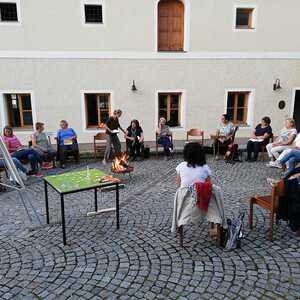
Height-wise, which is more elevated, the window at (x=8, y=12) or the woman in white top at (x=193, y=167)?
the window at (x=8, y=12)

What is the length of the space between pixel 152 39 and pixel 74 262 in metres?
9.98

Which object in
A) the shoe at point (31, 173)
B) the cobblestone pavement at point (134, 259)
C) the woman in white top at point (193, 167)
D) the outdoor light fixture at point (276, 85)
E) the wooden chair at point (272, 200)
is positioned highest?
the outdoor light fixture at point (276, 85)

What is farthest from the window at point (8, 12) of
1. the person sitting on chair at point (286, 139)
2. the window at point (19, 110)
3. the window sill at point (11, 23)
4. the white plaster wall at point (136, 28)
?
the person sitting on chair at point (286, 139)

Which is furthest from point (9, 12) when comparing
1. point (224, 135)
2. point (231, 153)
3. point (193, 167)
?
point (193, 167)

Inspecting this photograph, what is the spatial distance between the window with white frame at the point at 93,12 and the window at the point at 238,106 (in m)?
5.99

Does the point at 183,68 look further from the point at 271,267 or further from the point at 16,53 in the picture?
the point at 271,267

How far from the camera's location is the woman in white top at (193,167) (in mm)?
4789

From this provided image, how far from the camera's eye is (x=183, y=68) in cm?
1304

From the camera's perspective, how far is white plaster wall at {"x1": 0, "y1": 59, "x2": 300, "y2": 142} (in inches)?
487

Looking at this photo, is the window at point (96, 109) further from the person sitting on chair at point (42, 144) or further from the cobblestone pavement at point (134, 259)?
the cobblestone pavement at point (134, 259)

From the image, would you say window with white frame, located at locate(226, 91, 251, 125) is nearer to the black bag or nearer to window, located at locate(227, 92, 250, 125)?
window, located at locate(227, 92, 250, 125)

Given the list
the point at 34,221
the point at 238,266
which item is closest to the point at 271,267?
the point at 238,266

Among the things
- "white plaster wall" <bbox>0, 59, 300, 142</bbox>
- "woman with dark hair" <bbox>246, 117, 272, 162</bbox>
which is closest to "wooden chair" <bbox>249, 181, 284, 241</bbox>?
"woman with dark hair" <bbox>246, 117, 272, 162</bbox>

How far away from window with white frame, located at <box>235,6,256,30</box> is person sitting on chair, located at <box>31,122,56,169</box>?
856cm
